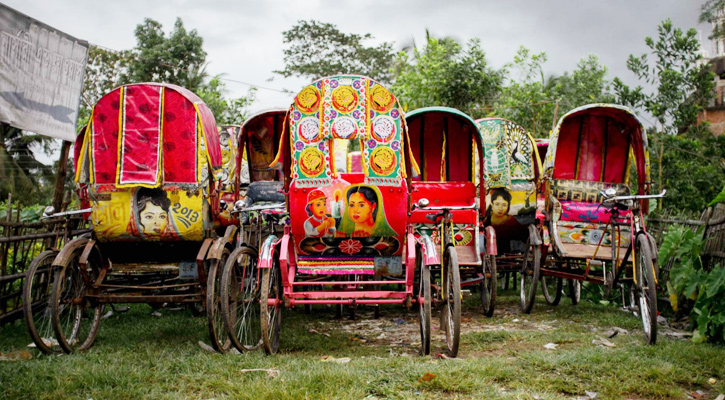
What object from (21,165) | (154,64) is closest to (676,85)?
(154,64)

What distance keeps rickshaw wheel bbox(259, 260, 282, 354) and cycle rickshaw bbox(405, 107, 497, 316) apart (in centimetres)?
182

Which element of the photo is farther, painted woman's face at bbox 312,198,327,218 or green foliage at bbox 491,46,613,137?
green foliage at bbox 491,46,613,137

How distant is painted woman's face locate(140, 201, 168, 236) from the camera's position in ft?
18.9

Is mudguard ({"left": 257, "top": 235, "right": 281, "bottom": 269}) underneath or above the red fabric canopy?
underneath

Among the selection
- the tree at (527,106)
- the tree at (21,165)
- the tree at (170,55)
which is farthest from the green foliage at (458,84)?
the tree at (21,165)

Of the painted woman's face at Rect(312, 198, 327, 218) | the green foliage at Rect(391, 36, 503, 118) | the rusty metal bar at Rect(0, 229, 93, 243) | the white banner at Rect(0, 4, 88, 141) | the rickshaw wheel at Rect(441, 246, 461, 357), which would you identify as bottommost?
the rickshaw wheel at Rect(441, 246, 461, 357)

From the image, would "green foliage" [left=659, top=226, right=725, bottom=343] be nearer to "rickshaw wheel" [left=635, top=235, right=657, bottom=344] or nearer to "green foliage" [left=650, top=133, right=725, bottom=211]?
A: "rickshaw wheel" [left=635, top=235, right=657, bottom=344]

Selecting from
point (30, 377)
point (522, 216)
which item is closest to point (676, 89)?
point (522, 216)

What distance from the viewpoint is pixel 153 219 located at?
5.77m

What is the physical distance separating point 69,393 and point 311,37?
26015mm

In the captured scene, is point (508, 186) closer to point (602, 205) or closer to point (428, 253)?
point (602, 205)

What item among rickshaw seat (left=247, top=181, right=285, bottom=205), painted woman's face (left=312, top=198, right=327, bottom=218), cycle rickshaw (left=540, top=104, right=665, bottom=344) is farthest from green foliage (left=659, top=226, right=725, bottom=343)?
rickshaw seat (left=247, top=181, right=285, bottom=205)

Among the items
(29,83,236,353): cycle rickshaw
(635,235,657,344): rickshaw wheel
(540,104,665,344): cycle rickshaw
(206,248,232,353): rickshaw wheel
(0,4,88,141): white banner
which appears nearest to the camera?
(206,248,232,353): rickshaw wheel

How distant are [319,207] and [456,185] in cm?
329
